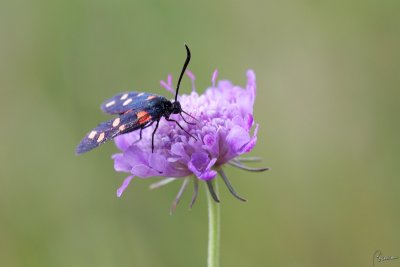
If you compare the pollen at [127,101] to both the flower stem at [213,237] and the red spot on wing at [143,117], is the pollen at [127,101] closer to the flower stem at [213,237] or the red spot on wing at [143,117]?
the red spot on wing at [143,117]

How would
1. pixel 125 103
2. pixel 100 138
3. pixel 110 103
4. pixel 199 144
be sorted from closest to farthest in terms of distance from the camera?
pixel 100 138 → pixel 199 144 → pixel 125 103 → pixel 110 103

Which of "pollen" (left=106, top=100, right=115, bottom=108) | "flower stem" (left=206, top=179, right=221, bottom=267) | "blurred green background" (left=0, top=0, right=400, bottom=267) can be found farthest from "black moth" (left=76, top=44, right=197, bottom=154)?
"blurred green background" (left=0, top=0, right=400, bottom=267)

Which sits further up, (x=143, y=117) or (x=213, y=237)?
(x=143, y=117)

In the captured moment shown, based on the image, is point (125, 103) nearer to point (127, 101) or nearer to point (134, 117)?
point (127, 101)

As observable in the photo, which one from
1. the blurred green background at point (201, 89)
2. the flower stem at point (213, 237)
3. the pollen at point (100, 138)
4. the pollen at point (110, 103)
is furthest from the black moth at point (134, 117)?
the blurred green background at point (201, 89)

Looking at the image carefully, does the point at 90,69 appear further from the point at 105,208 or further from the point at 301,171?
the point at 301,171

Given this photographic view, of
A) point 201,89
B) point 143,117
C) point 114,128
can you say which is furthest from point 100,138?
point 201,89

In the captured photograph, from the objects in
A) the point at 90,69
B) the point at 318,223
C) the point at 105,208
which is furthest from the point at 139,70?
the point at 318,223
